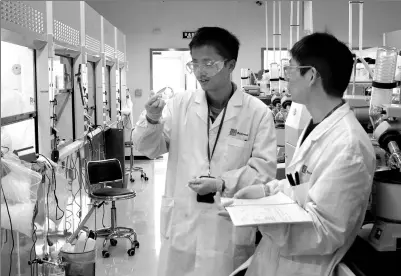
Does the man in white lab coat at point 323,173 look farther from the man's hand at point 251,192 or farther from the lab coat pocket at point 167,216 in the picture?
the lab coat pocket at point 167,216

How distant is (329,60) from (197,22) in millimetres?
8602

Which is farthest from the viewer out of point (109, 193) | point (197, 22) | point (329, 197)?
point (197, 22)

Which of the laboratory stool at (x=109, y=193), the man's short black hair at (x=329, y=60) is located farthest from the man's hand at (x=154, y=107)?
the laboratory stool at (x=109, y=193)

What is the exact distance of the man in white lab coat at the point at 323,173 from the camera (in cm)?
145

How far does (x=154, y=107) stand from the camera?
188 centimetres

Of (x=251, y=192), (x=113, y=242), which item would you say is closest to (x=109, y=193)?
(x=113, y=242)

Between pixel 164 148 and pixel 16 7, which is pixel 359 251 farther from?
pixel 16 7

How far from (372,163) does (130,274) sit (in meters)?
2.85

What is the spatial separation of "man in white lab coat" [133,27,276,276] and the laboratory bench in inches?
18.5

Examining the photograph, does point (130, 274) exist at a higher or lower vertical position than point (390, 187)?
lower

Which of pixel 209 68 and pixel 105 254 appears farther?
pixel 105 254

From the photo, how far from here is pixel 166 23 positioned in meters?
9.87

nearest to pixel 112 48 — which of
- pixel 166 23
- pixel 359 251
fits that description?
pixel 166 23

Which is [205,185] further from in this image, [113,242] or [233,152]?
[113,242]
